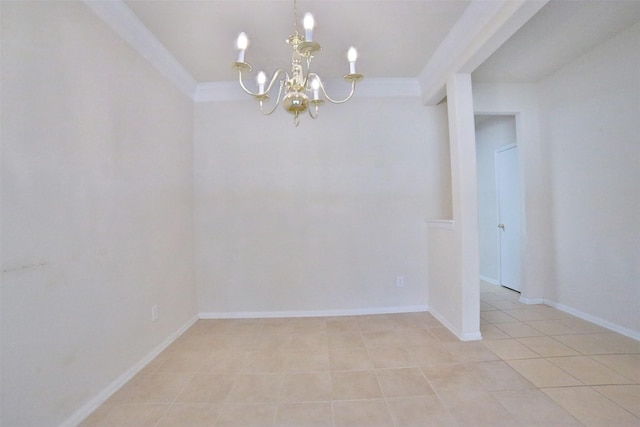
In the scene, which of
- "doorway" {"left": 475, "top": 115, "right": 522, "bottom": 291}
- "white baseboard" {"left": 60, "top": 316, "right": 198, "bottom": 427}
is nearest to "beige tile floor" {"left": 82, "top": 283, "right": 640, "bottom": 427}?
"white baseboard" {"left": 60, "top": 316, "right": 198, "bottom": 427}

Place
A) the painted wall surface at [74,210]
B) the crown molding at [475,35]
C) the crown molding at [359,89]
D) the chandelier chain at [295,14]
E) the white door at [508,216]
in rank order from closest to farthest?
1. the painted wall surface at [74,210]
2. the crown molding at [475,35]
3. the chandelier chain at [295,14]
4. the crown molding at [359,89]
5. the white door at [508,216]

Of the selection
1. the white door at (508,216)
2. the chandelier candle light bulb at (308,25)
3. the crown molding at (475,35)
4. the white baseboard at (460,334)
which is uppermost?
the crown molding at (475,35)

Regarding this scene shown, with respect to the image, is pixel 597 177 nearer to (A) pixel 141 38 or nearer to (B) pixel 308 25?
(B) pixel 308 25

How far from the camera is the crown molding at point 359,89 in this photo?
9.50ft

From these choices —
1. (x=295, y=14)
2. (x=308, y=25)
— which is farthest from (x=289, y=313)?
(x=295, y=14)

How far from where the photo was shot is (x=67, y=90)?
1446 millimetres

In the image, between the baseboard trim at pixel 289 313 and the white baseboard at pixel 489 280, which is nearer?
the baseboard trim at pixel 289 313

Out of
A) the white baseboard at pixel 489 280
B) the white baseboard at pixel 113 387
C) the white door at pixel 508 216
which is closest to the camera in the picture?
the white baseboard at pixel 113 387

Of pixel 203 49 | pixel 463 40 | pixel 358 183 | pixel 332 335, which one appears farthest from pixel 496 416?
pixel 203 49

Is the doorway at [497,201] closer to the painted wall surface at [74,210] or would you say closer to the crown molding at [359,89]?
the crown molding at [359,89]

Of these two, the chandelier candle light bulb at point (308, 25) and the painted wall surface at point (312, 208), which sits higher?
the chandelier candle light bulb at point (308, 25)

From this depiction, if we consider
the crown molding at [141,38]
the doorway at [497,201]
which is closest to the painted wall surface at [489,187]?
the doorway at [497,201]

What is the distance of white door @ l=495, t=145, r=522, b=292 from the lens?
11.6ft

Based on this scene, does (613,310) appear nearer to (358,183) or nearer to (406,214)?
(406,214)
